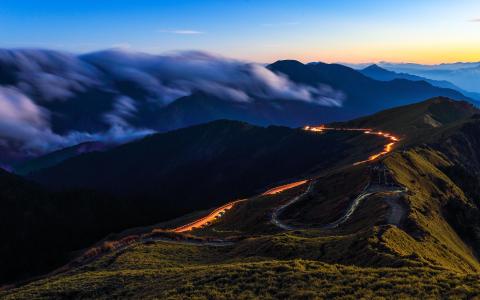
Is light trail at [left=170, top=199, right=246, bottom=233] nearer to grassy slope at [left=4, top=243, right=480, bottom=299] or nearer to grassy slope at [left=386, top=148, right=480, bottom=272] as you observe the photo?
grassy slope at [left=386, top=148, right=480, bottom=272]

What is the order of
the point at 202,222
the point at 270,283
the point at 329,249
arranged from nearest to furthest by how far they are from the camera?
1. the point at 270,283
2. the point at 329,249
3. the point at 202,222

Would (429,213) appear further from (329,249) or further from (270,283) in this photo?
(270,283)

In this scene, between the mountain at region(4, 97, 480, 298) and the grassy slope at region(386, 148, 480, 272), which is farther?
the grassy slope at region(386, 148, 480, 272)

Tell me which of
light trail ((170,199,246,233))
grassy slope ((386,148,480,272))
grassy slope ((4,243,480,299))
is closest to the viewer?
grassy slope ((4,243,480,299))

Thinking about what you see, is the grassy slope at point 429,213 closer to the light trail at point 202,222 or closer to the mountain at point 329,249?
the mountain at point 329,249

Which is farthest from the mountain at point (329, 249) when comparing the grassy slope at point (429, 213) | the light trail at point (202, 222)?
the light trail at point (202, 222)

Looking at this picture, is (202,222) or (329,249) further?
(202,222)

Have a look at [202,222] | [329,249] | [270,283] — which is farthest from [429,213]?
[202,222]

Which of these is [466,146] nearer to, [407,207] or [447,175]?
[447,175]

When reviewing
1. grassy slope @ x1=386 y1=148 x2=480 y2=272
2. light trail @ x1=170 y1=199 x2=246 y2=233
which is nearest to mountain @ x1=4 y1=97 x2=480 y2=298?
grassy slope @ x1=386 y1=148 x2=480 y2=272
